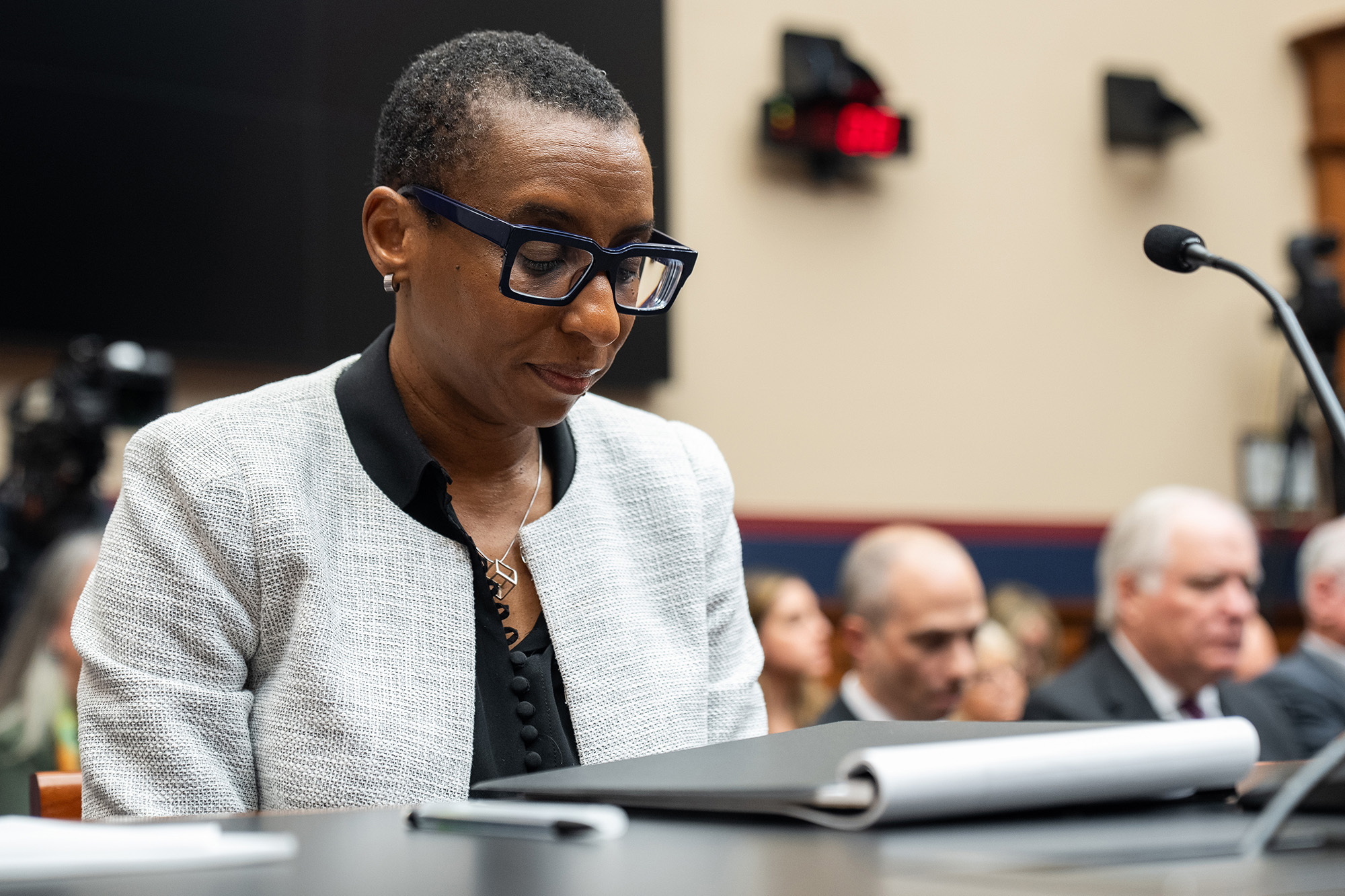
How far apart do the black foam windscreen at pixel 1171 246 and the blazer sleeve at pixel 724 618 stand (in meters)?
0.52

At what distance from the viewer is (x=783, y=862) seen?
55 cm

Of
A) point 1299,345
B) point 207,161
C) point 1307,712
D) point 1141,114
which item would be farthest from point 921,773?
point 1141,114

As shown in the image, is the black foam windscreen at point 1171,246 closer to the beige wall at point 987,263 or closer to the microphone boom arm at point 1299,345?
the microphone boom arm at point 1299,345

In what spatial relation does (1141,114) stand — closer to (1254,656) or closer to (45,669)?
(1254,656)

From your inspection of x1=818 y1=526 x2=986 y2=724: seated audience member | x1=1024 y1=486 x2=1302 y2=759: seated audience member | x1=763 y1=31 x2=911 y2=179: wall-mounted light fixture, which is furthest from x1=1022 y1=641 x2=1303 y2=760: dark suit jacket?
x1=763 y1=31 x2=911 y2=179: wall-mounted light fixture

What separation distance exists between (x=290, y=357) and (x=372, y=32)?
103 centimetres

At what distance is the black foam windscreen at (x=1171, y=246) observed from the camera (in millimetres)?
1067

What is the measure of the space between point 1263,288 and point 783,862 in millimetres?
593

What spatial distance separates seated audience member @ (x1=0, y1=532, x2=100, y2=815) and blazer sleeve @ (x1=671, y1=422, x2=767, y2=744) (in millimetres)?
1590

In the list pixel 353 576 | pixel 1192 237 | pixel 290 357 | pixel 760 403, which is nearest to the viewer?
pixel 1192 237

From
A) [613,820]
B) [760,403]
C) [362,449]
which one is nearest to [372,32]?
[760,403]

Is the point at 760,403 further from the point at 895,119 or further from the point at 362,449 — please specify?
the point at 362,449

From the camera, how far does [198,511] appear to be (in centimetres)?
114

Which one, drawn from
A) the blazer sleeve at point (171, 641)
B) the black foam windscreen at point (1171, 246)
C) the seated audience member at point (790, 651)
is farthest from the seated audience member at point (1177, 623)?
the blazer sleeve at point (171, 641)
